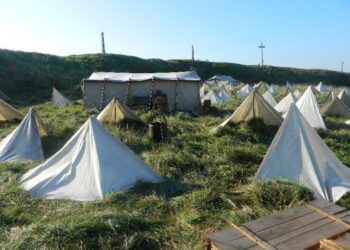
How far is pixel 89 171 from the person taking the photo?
692 cm

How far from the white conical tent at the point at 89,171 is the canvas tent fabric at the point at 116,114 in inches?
201

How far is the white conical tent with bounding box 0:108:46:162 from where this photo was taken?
902 cm

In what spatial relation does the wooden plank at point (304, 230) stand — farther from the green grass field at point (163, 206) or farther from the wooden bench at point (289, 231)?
the green grass field at point (163, 206)

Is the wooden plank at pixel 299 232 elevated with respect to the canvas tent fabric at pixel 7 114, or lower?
lower

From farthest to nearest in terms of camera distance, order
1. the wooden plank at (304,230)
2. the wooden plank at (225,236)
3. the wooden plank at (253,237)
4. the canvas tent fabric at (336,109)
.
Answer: the canvas tent fabric at (336,109) → the wooden plank at (225,236) → the wooden plank at (304,230) → the wooden plank at (253,237)

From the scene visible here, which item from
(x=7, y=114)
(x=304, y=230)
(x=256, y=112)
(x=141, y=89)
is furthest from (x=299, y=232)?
(x=141, y=89)

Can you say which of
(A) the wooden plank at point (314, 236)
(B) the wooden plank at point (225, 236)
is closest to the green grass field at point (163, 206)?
(B) the wooden plank at point (225, 236)

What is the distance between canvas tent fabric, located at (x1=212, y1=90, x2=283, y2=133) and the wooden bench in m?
7.67

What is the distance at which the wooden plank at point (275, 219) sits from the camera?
380 centimetres

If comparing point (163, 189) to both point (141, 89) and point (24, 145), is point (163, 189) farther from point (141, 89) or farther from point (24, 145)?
point (141, 89)

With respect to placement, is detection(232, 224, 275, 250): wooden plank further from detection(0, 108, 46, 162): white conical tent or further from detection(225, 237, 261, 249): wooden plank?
detection(0, 108, 46, 162): white conical tent

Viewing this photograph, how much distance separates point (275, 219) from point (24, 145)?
7.04 metres

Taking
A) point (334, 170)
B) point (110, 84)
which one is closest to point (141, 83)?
point (110, 84)

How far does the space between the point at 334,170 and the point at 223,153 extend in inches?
111
